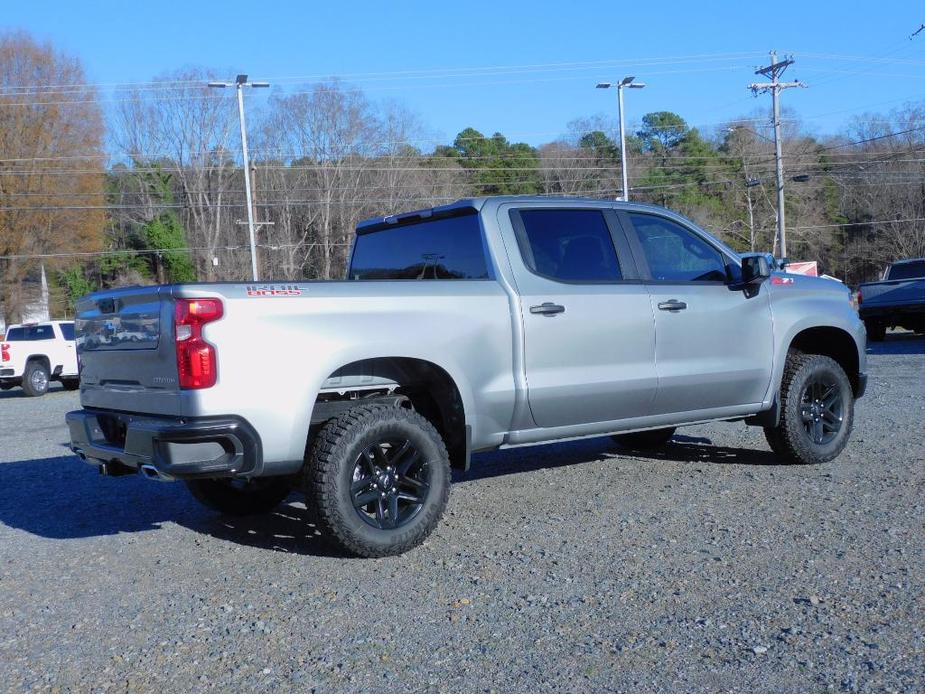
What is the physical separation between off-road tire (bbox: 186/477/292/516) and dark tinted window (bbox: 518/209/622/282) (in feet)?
7.21

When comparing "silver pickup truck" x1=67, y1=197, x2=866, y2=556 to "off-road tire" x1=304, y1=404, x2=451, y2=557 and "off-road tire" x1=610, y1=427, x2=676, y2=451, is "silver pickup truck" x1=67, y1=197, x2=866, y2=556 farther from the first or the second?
"off-road tire" x1=610, y1=427, x2=676, y2=451

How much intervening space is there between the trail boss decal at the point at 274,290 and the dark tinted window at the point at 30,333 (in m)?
18.2

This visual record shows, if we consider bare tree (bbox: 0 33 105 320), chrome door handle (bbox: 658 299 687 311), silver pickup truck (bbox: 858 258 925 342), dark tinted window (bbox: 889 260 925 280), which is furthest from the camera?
bare tree (bbox: 0 33 105 320)

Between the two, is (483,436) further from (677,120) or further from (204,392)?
(677,120)

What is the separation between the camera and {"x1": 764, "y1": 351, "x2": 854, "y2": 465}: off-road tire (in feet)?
23.8

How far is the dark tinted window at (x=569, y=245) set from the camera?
6.07m

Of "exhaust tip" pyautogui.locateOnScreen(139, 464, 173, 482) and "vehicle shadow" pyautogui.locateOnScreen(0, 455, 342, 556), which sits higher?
"exhaust tip" pyautogui.locateOnScreen(139, 464, 173, 482)

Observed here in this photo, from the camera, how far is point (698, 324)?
663 centimetres

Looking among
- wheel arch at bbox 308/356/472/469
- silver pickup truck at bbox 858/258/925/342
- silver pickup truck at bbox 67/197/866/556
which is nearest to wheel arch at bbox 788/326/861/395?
silver pickup truck at bbox 67/197/866/556

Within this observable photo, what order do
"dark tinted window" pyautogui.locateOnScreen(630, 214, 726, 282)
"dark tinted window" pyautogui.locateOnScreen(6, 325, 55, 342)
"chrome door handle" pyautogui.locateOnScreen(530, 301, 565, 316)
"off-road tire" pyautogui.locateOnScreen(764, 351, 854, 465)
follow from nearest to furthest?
"chrome door handle" pyautogui.locateOnScreen(530, 301, 565, 316)
"dark tinted window" pyautogui.locateOnScreen(630, 214, 726, 282)
"off-road tire" pyautogui.locateOnScreen(764, 351, 854, 465)
"dark tinted window" pyautogui.locateOnScreen(6, 325, 55, 342)

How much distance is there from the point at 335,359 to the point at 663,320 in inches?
96.6

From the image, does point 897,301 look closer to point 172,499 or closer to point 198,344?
point 172,499

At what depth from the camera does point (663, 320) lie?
642 centimetres

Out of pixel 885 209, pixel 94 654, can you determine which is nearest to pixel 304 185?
pixel 885 209
